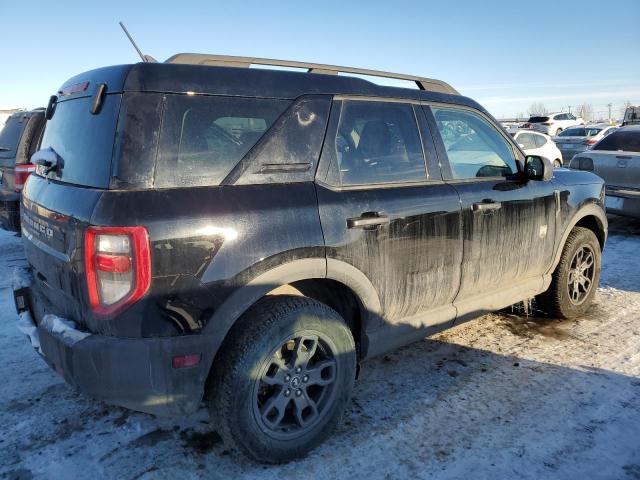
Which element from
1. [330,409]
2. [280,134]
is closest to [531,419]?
[330,409]

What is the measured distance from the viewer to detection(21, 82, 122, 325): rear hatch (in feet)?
7.23

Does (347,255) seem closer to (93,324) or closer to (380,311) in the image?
(380,311)

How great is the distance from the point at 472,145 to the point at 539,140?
12.3 m

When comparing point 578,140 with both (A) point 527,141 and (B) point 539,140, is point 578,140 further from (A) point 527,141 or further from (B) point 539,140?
(A) point 527,141

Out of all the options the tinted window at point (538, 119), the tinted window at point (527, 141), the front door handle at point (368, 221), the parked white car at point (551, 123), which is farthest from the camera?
the tinted window at point (538, 119)

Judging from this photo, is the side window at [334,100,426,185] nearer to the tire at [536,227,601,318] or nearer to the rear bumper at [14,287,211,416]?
the rear bumper at [14,287,211,416]

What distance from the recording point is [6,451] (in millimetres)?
2633

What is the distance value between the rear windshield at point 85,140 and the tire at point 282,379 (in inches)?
38.7

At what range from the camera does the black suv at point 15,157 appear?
259 inches

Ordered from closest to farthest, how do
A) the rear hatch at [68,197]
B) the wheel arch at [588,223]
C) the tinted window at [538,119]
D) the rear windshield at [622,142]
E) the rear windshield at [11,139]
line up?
the rear hatch at [68,197] → the wheel arch at [588,223] → the rear windshield at [11,139] → the rear windshield at [622,142] → the tinted window at [538,119]

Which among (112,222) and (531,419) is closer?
(112,222)

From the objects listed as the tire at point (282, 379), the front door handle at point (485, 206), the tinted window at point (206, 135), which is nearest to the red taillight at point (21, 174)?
the tinted window at point (206, 135)

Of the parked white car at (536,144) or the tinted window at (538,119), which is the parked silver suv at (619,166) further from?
the tinted window at (538,119)

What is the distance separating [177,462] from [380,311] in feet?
4.46
